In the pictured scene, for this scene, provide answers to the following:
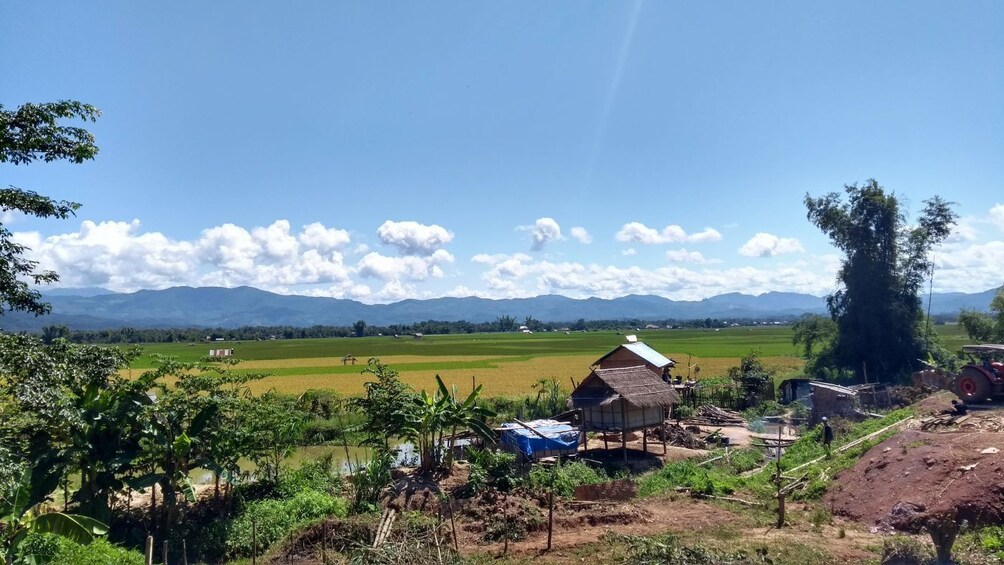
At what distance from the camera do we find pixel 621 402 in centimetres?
1738

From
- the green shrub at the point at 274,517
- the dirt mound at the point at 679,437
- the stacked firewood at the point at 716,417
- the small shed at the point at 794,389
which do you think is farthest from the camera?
the small shed at the point at 794,389

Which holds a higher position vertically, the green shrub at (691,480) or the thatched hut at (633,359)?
the thatched hut at (633,359)

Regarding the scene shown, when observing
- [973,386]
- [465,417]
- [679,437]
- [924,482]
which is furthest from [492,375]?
[924,482]

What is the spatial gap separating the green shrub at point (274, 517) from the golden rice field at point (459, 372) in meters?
19.6

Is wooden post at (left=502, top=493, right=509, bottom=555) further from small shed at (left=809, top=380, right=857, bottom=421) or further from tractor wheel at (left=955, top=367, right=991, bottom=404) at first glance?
small shed at (left=809, top=380, right=857, bottom=421)

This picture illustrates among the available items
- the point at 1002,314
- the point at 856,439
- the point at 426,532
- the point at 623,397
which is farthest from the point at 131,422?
the point at 1002,314

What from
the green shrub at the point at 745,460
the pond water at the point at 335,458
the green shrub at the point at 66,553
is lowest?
the pond water at the point at 335,458

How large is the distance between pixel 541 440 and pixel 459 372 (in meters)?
30.8

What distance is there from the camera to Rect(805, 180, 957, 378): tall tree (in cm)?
3256

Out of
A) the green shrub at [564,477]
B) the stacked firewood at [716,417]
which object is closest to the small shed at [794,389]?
the stacked firewood at [716,417]

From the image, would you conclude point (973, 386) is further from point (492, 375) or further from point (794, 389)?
point (492, 375)

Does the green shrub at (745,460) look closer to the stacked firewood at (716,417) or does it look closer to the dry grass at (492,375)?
the stacked firewood at (716,417)

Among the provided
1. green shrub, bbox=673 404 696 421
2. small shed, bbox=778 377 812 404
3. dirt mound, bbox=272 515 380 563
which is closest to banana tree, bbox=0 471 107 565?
dirt mound, bbox=272 515 380 563

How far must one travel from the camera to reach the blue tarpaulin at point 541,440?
16.3m
